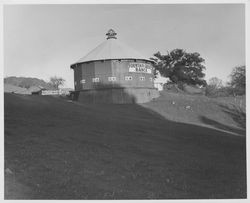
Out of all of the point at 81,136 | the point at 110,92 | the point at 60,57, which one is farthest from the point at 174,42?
the point at 110,92

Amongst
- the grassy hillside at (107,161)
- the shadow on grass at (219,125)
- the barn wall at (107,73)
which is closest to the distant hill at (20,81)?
the grassy hillside at (107,161)

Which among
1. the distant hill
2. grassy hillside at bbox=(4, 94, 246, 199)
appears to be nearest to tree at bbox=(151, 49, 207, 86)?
the distant hill

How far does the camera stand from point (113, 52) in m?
46.2

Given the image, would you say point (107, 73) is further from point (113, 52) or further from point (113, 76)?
point (113, 52)

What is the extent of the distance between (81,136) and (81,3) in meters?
8.21

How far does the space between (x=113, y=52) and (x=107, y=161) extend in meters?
32.4

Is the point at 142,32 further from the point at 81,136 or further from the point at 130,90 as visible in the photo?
the point at 130,90

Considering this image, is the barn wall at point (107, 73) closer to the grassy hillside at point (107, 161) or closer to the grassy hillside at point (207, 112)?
the grassy hillside at point (207, 112)

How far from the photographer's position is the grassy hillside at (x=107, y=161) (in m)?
12.6

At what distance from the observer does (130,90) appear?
4497 cm

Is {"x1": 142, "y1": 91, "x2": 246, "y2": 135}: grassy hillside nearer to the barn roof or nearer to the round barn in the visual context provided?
the round barn

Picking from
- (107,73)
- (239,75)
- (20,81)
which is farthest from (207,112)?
(20,81)

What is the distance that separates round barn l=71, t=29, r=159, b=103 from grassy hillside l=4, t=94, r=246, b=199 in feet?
64.3

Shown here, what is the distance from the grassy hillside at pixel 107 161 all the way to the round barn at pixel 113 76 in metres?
19.6
